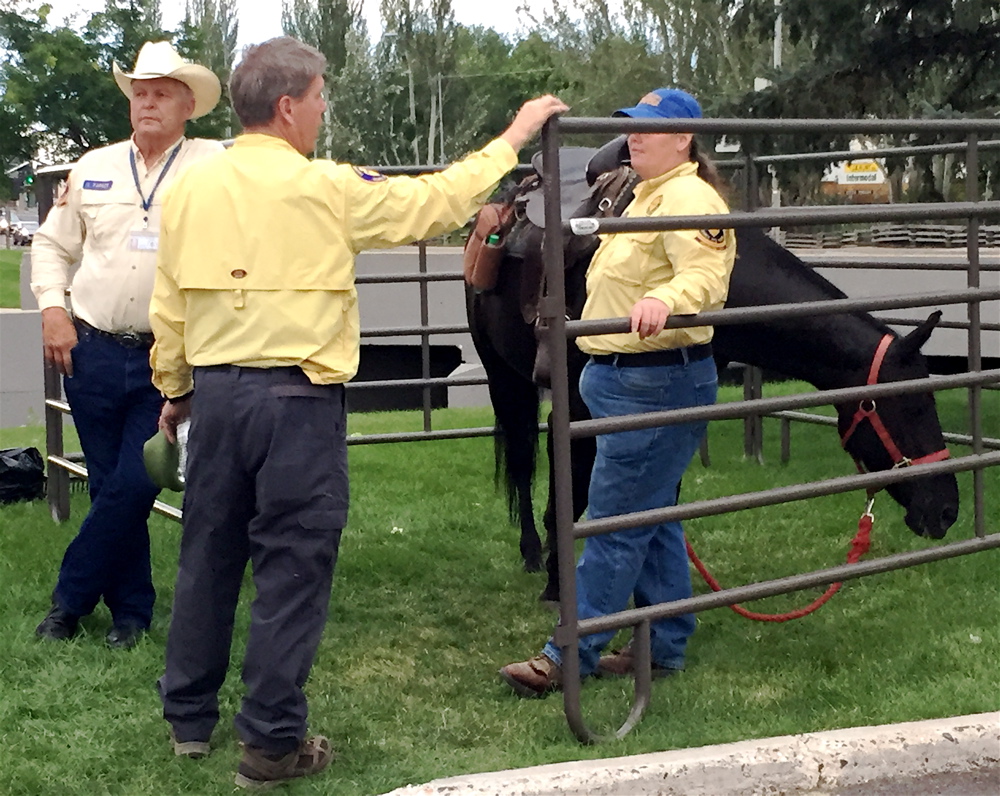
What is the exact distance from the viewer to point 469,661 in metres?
4.17

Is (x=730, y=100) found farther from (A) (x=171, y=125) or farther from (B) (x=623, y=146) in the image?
(A) (x=171, y=125)

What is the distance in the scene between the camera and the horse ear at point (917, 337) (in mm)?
4093

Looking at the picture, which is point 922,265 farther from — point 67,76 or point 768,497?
point 67,76

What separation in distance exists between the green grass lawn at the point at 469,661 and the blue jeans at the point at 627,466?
1.17 ft

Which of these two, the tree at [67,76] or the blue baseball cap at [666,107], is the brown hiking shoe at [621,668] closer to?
the blue baseball cap at [666,107]

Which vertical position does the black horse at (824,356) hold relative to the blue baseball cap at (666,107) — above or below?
below

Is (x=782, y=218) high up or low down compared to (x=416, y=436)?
up

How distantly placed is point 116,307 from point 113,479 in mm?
568

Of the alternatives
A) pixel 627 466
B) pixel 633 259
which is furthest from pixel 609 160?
pixel 627 466

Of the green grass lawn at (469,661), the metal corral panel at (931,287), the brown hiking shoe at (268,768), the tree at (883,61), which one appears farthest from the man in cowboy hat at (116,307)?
the metal corral panel at (931,287)

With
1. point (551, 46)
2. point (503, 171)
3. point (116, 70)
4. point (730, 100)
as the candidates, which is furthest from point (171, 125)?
point (551, 46)

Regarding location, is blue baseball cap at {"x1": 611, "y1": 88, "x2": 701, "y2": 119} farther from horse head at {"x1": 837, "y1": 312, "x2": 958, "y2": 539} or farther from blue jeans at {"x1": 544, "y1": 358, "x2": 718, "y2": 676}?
horse head at {"x1": 837, "y1": 312, "x2": 958, "y2": 539}

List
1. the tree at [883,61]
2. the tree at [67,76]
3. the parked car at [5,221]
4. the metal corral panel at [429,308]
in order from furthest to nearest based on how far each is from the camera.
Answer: the parked car at [5,221] < the tree at [67,76] < the metal corral panel at [429,308] < the tree at [883,61]

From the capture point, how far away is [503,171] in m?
2.99
